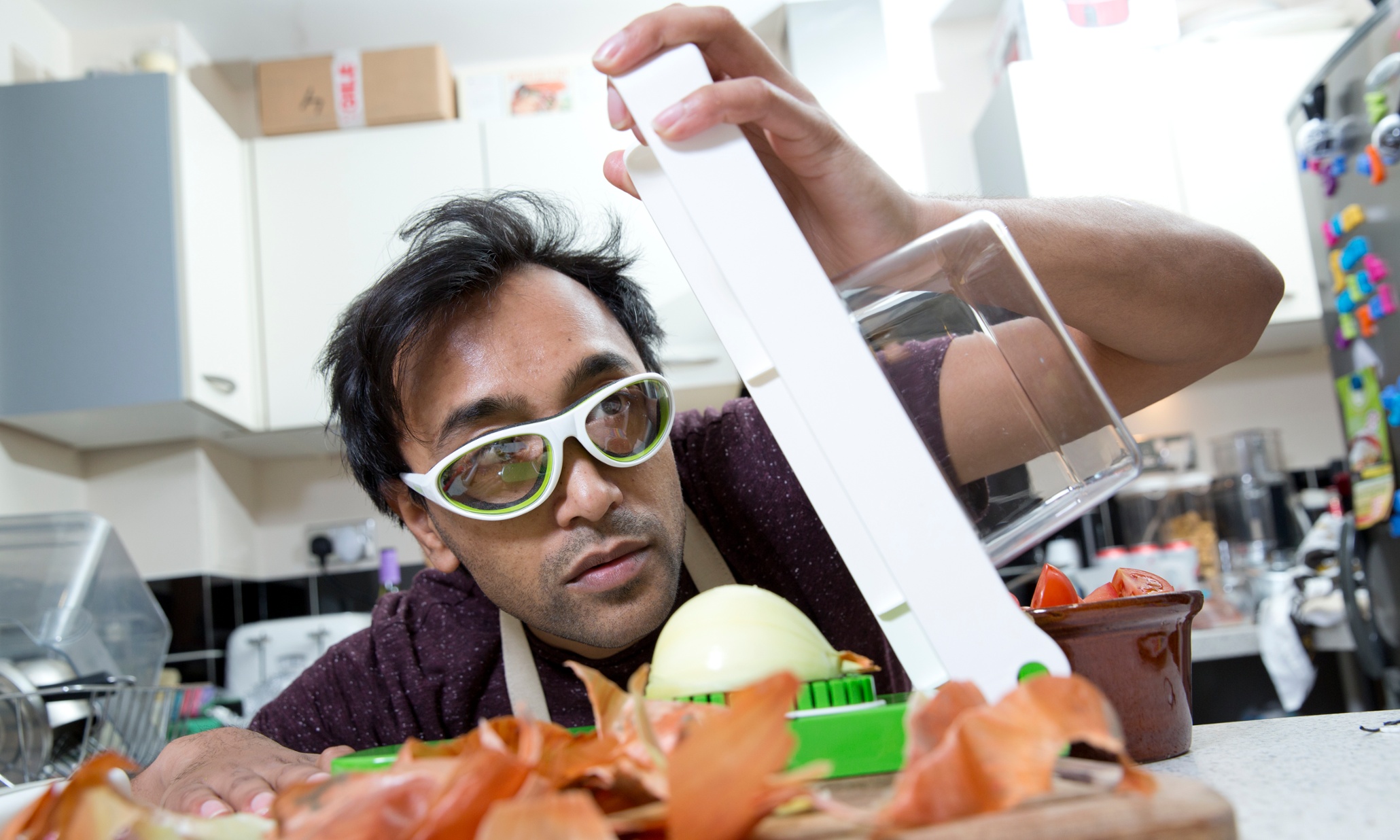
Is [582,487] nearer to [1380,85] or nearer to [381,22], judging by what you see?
[1380,85]

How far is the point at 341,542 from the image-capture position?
109 inches

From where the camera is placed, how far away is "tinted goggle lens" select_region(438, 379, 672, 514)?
2.71 ft

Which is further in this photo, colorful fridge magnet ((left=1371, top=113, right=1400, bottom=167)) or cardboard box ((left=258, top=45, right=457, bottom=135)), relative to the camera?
cardboard box ((left=258, top=45, right=457, bottom=135))

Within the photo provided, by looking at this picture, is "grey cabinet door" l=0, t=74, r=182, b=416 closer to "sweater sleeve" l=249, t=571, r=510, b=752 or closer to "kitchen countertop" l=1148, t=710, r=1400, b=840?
"sweater sleeve" l=249, t=571, r=510, b=752

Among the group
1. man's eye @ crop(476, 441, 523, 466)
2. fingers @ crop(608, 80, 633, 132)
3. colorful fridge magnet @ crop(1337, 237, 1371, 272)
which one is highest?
colorful fridge magnet @ crop(1337, 237, 1371, 272)

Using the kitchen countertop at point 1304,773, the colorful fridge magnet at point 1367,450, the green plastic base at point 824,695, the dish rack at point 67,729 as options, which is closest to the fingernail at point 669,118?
the green plastic base at point 824,695

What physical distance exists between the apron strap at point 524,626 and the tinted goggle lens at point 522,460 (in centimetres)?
20

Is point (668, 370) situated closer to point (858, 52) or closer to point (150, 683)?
point (858, 52)

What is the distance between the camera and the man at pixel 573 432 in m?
0.75

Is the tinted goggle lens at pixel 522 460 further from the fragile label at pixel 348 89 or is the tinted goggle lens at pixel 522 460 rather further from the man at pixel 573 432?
the fragile label at pixel 348 89

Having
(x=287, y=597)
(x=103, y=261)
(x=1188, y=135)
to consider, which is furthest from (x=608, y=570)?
(x=1188, y=135)

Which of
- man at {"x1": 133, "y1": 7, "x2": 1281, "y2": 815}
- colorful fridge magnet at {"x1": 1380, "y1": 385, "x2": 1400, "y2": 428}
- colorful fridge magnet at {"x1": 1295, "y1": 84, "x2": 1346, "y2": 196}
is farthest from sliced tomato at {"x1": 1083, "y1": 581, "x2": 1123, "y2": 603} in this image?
colorful fridge magnet at {"x1": 1295, "y1": 84, "x2": 1346, "y2": 196}

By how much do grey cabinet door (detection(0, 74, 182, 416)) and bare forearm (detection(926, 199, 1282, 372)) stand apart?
1898 millimetres

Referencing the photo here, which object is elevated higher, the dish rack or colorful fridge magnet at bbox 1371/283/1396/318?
colorful fridge magnet at bbox 1371/283/1396/318
